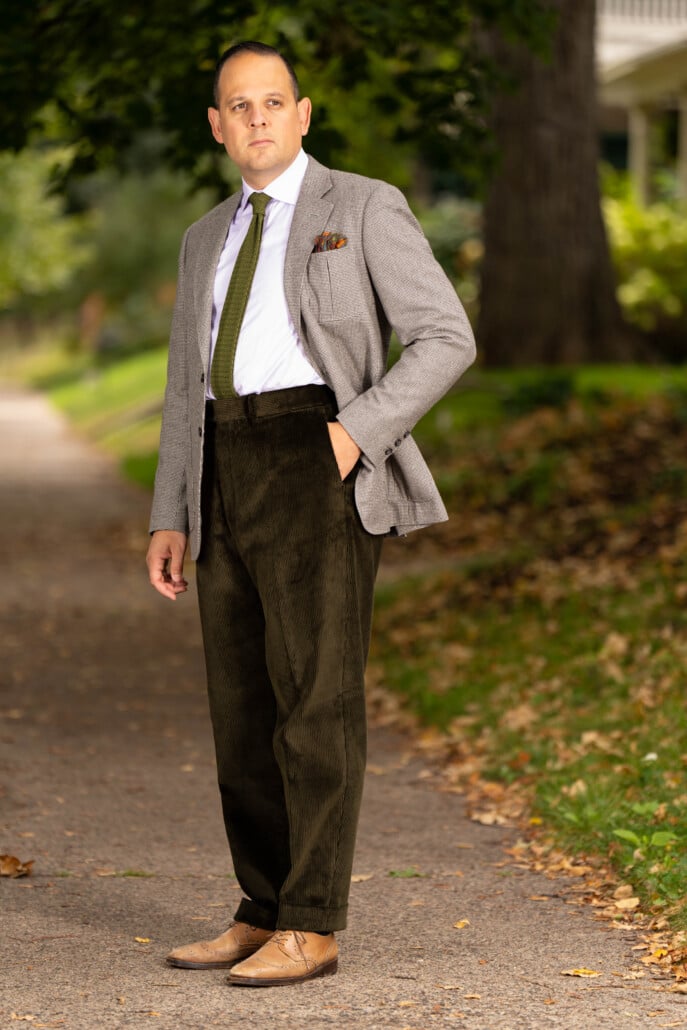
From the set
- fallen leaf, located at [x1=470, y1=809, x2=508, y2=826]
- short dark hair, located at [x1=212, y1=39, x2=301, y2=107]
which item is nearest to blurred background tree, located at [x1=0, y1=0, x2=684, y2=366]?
fallen leaf, located at [x1=470, y1=809, x2=508, y2=826]

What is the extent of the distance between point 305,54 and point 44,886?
19.6 ft

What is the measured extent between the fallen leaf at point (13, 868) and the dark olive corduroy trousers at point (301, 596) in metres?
1.53

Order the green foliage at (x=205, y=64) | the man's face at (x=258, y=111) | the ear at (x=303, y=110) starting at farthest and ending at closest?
the green foliage at (x=205, y=64), the ear at (x=303, y=110), the man's face at (x=258, y=111)

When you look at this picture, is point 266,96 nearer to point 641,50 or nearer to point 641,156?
point 641,156

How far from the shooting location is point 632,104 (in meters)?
28.8

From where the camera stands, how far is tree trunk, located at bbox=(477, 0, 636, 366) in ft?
58.7

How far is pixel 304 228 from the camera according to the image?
4.21 meters

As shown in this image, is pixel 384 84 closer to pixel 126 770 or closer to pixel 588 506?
pixel 588 506

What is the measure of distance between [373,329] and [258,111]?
0.60 m

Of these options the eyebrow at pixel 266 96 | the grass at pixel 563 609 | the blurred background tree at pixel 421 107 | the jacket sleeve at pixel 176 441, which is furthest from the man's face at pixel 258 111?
the blurred background tree at pixel 421 107

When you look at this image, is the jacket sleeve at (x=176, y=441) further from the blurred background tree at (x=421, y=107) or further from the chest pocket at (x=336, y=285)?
the blurred background tree at (x=421, y=107)

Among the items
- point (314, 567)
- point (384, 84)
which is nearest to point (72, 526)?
point (384, 84)

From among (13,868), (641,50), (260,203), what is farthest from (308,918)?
(641,50)

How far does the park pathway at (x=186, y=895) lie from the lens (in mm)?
4203
